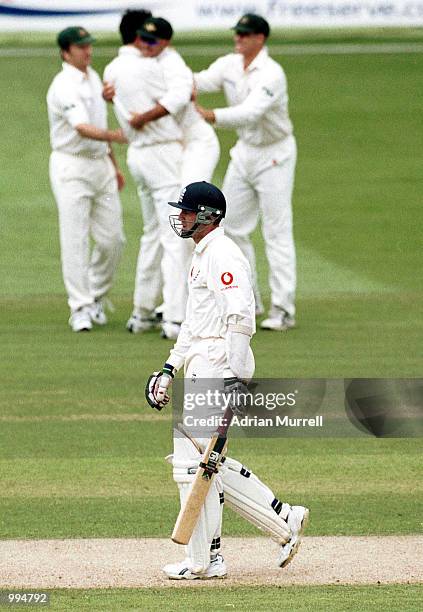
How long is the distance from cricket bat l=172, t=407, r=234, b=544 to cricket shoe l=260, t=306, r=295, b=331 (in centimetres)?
646

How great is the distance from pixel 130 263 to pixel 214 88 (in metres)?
4.15

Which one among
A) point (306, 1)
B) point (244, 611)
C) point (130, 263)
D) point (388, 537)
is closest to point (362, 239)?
point (130, 263)

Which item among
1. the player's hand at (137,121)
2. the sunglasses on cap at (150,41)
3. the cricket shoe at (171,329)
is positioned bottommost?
the cricket shoe at (171,329)

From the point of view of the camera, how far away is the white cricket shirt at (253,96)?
1281 centimetres

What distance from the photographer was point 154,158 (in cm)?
1272

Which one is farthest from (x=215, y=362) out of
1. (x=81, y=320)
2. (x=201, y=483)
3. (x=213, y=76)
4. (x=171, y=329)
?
(x=213, y=76)

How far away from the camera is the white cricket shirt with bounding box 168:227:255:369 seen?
21.8ft

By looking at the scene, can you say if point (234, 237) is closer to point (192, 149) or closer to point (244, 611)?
point (192, 149)

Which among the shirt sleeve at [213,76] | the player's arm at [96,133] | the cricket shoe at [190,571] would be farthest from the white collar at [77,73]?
the cricket shoe at [190,571]

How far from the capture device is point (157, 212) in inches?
504

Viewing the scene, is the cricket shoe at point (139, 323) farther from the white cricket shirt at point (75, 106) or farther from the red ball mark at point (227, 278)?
the red ball mark at point (227, 278)

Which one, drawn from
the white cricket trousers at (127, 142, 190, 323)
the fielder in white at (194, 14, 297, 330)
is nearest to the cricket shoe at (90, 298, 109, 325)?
the white cricket trousers at (127, 142, 190, 323)

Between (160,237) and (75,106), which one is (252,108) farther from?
(75,106)

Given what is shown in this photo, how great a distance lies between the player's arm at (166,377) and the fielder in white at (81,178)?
6.10 m
